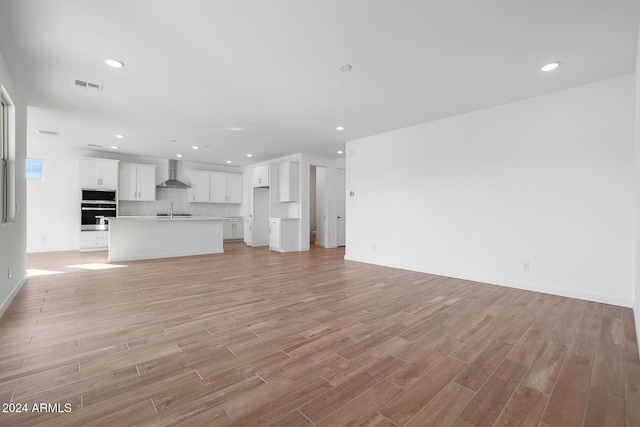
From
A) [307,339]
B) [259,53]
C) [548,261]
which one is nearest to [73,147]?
[259,53]

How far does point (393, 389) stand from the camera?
167 cm

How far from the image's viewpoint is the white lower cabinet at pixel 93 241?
7227mm

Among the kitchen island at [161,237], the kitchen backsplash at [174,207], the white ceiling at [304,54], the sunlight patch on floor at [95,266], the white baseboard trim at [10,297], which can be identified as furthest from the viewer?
the kitchen backsplash at [174,207]

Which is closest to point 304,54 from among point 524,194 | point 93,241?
point 524,194

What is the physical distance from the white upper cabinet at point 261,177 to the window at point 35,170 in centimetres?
526

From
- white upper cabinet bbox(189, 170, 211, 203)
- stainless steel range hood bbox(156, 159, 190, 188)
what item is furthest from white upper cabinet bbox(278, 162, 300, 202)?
stainless steel range hood bbox(156, 159, 190, 188)

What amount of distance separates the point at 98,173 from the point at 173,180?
72.5 inches

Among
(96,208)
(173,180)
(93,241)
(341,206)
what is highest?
Result: (173,180)

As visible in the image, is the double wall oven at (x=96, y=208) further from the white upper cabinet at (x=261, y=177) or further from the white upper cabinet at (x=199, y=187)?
the white upper cabinet at (x=261, y=177)

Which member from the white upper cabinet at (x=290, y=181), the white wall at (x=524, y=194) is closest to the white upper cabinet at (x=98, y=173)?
the white upper cabinet at (x=290, y=181)

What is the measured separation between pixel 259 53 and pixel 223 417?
300 centimetres

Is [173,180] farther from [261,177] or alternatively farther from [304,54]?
[304,54]

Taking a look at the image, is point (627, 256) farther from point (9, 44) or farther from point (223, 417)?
point (9, 44)

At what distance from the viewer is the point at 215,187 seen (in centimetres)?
959
